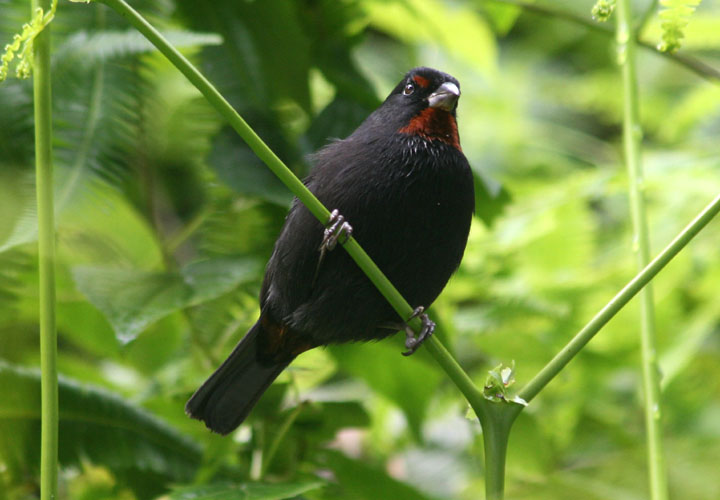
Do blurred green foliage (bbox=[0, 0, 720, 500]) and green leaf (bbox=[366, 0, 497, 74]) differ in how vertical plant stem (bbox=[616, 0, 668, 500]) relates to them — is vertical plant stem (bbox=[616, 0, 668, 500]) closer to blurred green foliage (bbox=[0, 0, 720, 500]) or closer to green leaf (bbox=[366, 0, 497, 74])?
blurred green foliage (bbox=[0, 0, 720, 500])

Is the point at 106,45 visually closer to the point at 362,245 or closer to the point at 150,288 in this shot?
the point at 150,288

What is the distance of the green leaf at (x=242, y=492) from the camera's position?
2002mm

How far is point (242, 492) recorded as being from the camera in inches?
81.9

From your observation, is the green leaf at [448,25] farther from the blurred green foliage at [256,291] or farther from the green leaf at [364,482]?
the green leaf at [364,482]

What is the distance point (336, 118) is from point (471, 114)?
93.7 inches

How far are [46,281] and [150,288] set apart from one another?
71 centimetres

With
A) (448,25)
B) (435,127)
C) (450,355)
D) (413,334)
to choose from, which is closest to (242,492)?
(413,334)

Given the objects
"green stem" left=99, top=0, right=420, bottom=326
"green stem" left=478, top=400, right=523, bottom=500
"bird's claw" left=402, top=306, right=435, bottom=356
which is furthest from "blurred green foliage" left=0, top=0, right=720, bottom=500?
"green stem" left=99, top=0, right=420, bottom=326

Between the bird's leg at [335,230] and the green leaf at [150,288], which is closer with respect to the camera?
the bird's leg at [335,230]

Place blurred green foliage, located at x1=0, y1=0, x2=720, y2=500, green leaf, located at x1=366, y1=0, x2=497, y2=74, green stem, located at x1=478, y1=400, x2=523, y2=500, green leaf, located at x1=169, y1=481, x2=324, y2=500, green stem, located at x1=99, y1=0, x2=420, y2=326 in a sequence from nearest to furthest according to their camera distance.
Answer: green stem, located at x1=99, y1=0, x2=420, y2=326 < green stem, located at x1=478, y1=400, x2=523, y2=500 < green leaf, located at x1=169, y1=481, x2=324, y2=500 < blurred green foliage, located at x1=0, y1=0, x2=720, y2=500 < green leaf, located at x1=366, y1=0, x2=497, y2=74

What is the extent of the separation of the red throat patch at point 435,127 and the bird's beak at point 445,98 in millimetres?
23

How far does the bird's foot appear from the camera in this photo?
203 centimetres

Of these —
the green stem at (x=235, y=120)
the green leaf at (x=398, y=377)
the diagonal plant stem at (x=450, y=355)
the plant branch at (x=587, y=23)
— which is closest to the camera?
the green stem at (x=235, y=120)

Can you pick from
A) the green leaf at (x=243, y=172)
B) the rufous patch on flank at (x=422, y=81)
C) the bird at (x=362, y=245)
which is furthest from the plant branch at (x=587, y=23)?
the green leaf at (x=243, y=172)
